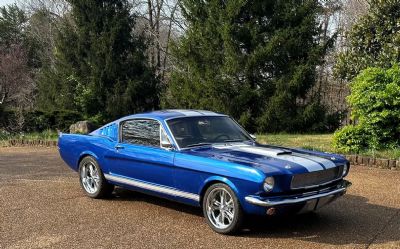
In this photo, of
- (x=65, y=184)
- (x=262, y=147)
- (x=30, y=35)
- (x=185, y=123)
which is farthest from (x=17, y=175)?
(x=30, y=35)

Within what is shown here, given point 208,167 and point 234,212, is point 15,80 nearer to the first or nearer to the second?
point 208,167

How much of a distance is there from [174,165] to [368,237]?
2449 millimetres

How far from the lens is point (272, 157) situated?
19.3ft

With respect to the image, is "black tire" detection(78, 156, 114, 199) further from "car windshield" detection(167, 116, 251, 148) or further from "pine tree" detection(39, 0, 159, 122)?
"pine tree" detection(39, 0, 159, 122)

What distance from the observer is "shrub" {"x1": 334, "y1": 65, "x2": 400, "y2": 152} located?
35.6 feet

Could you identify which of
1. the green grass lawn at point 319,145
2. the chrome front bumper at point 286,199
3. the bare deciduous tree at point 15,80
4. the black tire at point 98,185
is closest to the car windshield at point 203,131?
the chrome front bumper at point 286,199

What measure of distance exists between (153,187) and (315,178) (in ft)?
7.16

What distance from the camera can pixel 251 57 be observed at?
1767 centimetres

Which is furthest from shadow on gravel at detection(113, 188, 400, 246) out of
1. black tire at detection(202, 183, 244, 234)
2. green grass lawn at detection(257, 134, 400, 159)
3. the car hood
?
green grass lawn at detection(257, 134, 400, 159)

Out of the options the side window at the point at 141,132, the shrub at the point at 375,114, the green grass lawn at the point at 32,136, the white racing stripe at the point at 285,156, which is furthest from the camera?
the green grass lawn at the point at 32,136

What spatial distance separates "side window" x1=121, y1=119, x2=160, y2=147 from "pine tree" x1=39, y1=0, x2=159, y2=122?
49.8 feet

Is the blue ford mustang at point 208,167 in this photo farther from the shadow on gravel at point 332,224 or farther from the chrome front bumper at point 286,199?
the shadow on gravel at point 332,224

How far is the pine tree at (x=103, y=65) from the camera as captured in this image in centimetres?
2288

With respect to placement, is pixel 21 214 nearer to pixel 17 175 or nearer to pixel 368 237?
pixel 17 175
